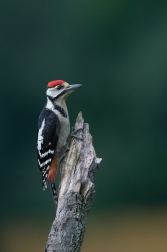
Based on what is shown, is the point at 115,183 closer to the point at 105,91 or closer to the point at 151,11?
the point at 105,91

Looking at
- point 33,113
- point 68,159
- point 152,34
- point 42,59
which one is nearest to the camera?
point 68,159

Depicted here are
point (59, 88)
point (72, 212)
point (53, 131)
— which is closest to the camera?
point (72, 212)

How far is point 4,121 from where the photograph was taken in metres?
15.0

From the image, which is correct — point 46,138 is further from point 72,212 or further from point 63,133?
point 72,212

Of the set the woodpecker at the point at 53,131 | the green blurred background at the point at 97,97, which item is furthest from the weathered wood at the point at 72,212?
the green blurred background at the point at 97,97

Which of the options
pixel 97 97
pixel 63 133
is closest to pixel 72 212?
pixel 63 133

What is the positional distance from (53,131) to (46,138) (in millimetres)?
85

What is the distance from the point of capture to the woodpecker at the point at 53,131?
639cm

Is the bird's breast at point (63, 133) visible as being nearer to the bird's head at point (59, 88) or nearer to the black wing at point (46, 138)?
the black wing at point (46, 138)

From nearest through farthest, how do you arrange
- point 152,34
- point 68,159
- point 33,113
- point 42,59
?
point 68,159 < point 33,113 < point 42,59 < point 152,34

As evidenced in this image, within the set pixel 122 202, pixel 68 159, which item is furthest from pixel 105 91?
pixel 68 159

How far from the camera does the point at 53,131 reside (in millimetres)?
6500

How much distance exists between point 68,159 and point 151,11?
12.7m

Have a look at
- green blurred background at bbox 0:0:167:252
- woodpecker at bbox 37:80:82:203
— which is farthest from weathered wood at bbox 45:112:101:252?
green blurred background at bbox 0:0:167:252
